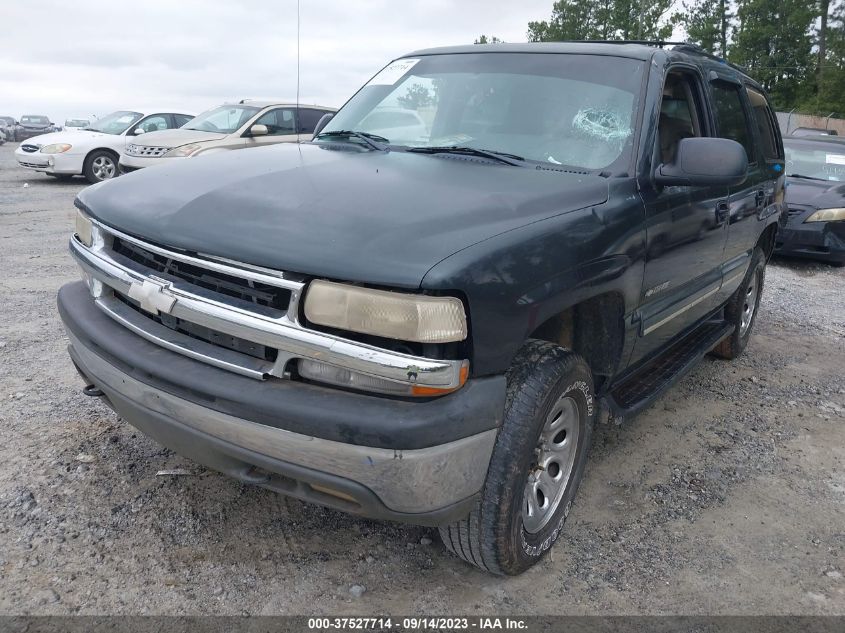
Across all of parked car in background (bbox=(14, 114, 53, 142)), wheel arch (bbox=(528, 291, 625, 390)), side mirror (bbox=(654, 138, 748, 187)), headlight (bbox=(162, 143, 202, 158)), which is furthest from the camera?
parked car in background (bbox=(14, 114, 53, 142))

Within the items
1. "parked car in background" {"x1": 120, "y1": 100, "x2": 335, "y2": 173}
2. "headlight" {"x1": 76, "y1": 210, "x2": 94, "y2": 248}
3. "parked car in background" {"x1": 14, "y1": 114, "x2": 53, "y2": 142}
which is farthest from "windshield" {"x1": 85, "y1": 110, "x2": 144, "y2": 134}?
"parked car in background" {"x1": 14, "y1": 114, "x2": 53, "y2": 142}

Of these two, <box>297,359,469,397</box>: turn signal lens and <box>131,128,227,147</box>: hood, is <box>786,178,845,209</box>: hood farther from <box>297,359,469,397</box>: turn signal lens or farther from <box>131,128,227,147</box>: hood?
<box>131,128,227,147</box>: hood

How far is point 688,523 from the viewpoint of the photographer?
10.0 feet

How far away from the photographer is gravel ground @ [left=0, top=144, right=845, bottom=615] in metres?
2.46

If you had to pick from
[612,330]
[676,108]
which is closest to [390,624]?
[612,330]

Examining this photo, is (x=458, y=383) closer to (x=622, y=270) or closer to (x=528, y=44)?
(x=622, y=270)

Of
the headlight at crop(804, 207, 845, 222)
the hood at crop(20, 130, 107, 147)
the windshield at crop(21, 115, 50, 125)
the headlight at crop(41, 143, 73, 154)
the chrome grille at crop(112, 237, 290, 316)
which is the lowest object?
the windshield at crop(21, 115, 50, 125)

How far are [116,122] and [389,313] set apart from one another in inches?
578

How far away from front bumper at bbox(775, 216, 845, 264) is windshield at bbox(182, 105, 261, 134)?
823cm

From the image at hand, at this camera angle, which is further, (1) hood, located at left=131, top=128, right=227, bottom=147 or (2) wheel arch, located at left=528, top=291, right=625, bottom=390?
(1) hood, located at left=131, top=128, right=227, bottom=147

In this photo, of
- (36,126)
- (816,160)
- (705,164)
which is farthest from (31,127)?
(705,164)

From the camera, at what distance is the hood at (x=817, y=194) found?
8.46 m

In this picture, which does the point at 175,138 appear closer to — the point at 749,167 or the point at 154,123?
the point at 154,123

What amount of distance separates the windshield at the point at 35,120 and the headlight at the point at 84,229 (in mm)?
40402
